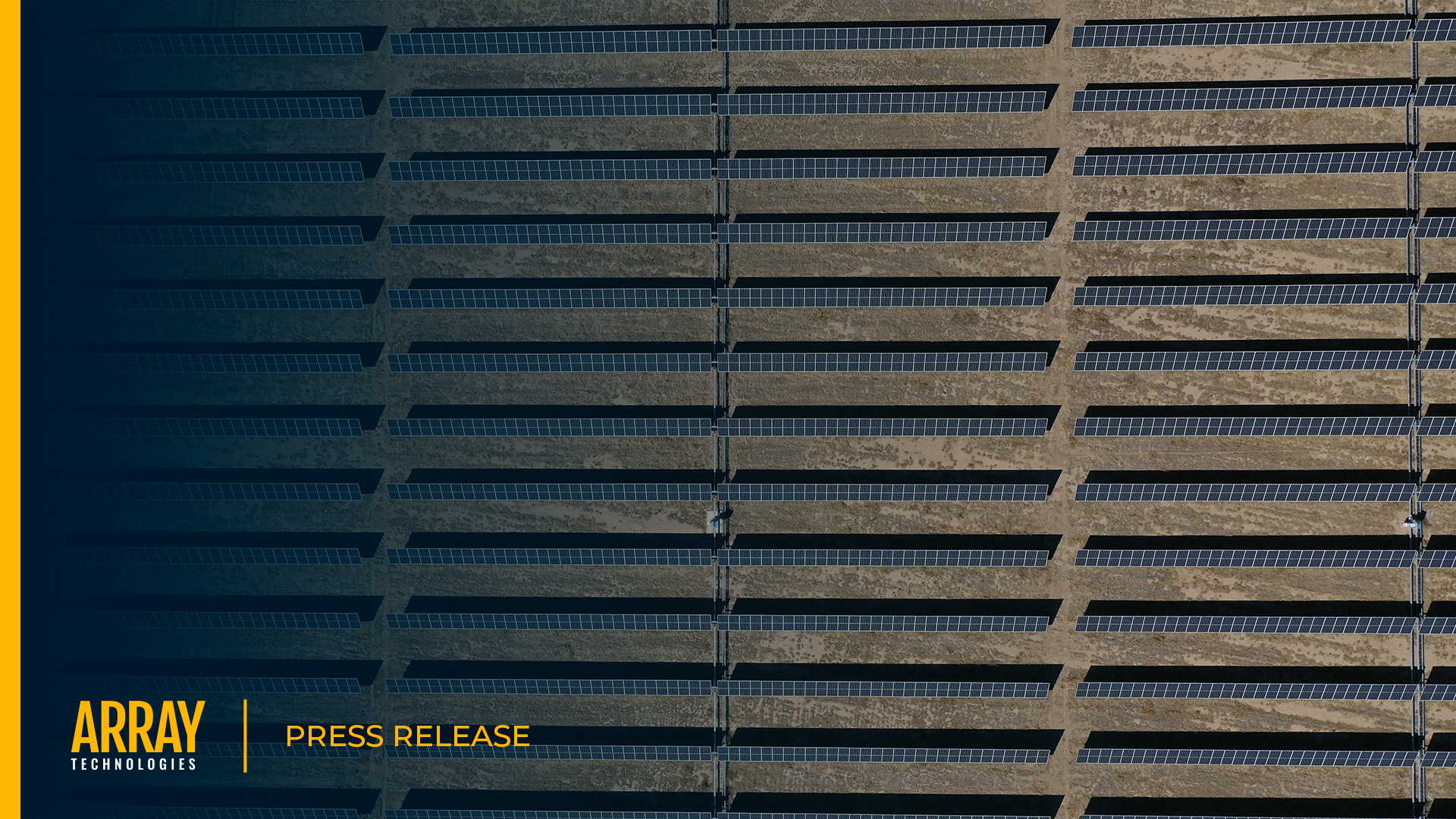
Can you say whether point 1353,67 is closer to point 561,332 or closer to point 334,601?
point 561,332

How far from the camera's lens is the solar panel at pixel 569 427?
14.2 m

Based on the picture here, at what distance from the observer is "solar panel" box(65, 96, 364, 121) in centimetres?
1440

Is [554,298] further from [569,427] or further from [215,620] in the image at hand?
[215,620]

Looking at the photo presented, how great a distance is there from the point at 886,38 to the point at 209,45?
13129mm

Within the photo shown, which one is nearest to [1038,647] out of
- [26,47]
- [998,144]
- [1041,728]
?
[1041,728]

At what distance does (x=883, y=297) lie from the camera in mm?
13992

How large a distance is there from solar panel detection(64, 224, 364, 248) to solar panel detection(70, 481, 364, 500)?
465 centimetres

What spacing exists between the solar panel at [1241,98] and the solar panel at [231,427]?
1545 cm

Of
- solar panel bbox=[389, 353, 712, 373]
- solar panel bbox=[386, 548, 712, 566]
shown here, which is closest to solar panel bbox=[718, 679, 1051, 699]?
solar panel bbox=[386, 548, 712, 566]

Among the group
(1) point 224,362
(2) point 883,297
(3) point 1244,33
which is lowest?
(1) point 224,362

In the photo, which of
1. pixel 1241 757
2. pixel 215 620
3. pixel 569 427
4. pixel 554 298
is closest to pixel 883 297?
pixel 554 298

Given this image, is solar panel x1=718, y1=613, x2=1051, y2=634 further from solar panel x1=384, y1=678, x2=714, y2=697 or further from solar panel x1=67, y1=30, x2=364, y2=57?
solar panel x1=67, y1=30, x2=364, y2=57

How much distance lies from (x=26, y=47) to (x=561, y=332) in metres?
11.9

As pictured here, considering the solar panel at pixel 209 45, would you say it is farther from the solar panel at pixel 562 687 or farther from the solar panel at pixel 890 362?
the solar panel at pixel 562 687
